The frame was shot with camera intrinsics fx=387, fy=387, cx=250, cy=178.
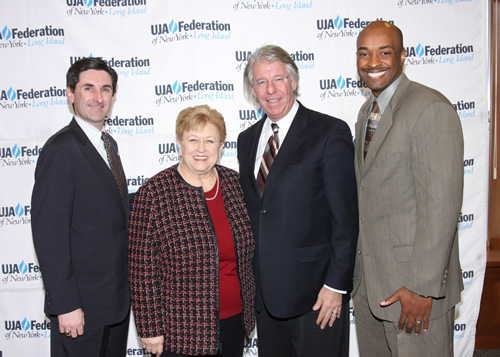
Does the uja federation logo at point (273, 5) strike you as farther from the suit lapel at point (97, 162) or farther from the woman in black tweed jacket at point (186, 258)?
the suit lapel at point (97, 162)

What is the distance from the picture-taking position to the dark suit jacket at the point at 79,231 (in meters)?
1.73

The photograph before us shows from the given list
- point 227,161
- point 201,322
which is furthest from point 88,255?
point 227,161

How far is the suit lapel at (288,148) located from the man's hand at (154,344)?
2.72 feet

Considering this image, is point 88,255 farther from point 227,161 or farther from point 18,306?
point 18,306

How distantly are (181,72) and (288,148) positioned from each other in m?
1.54

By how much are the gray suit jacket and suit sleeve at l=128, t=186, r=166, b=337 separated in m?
0.98

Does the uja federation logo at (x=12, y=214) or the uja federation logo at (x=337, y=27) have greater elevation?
the uja federation logo at (x=337, y=27)

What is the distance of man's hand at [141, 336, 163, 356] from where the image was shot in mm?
1758

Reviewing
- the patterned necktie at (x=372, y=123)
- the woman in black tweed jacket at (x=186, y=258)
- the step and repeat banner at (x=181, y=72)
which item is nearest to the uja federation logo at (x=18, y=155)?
the step and repeat banner at (x=181, y=72)

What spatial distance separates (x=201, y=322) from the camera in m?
1.76

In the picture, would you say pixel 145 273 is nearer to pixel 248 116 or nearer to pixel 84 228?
pixel 84 228

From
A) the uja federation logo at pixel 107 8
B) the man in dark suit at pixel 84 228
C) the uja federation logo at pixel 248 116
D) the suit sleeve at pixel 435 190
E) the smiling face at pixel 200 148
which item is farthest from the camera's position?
the uja federation logo at pixel 248 116

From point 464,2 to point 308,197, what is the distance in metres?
2.44

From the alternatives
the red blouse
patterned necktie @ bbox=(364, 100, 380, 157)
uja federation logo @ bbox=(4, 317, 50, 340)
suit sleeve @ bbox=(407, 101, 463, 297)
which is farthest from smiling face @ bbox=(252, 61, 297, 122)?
uja federation logo @ bbox=(4, 317, 50, 340)
